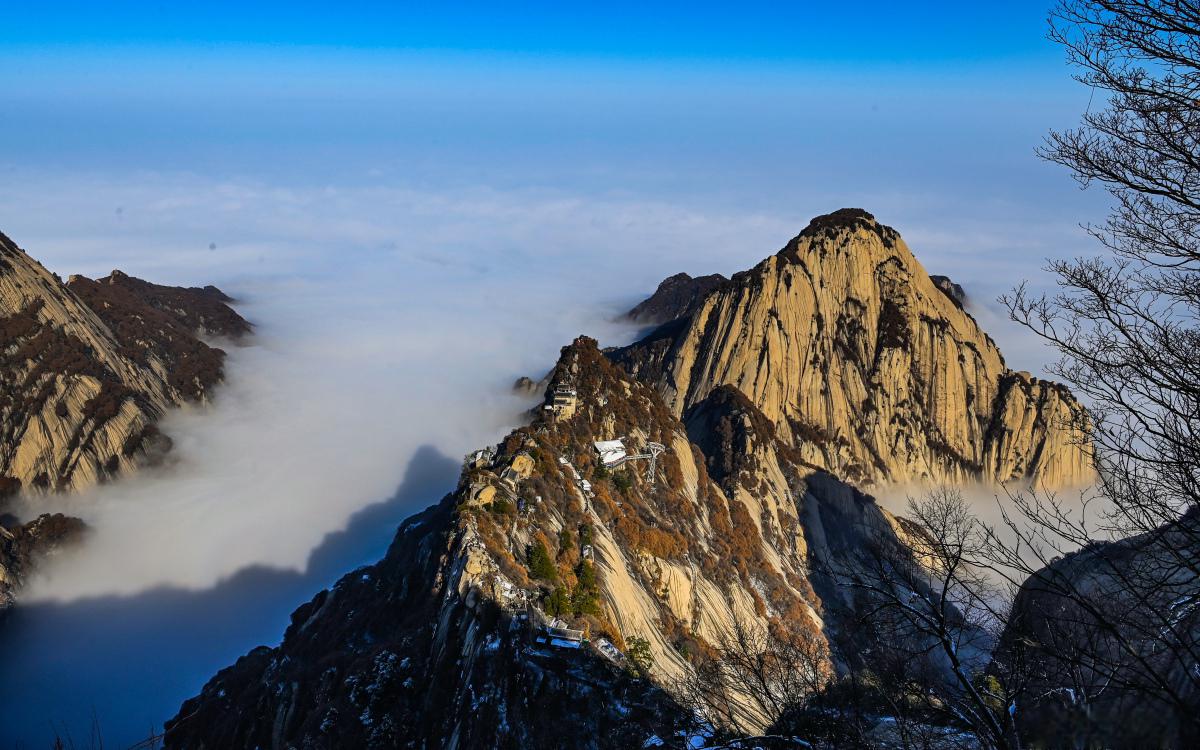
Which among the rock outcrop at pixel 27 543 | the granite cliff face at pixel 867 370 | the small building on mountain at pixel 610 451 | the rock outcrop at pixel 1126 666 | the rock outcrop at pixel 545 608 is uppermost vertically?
the granite cliff face at pixel 867 370

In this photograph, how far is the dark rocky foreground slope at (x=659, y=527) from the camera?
21.3 m

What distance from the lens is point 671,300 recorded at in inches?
7052

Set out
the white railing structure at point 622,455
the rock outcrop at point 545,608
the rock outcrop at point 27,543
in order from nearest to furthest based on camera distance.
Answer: the rock outcrop at point 545,608
the white railing structure at point 622,455
the rock outcrop at point 27,543

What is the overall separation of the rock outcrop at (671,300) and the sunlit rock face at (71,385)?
299ft

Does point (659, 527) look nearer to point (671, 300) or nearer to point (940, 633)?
point (940, 633)

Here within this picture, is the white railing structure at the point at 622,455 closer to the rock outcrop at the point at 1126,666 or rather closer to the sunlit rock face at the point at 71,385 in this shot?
the rock outcrop at the point at 1126,666

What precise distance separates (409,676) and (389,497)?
248 ft

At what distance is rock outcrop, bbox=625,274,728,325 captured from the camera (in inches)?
6708

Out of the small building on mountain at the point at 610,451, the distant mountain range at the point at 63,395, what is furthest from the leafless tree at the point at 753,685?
the distant mountain range at the point at 63,395

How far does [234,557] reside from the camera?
82438 millimetres

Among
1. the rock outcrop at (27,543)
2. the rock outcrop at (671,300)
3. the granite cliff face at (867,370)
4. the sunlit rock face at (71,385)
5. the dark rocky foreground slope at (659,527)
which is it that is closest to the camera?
the dark rocky foreground slope at (659,527)

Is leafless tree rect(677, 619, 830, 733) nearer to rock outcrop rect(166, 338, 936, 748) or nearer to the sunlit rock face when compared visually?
rock outcrop rect(166, 338, 936, 748)

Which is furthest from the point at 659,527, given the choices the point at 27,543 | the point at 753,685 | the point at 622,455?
the point at 27,543

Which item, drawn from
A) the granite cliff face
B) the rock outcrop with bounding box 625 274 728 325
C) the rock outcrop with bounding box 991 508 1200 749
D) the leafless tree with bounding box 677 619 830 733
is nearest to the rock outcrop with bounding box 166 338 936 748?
the leafless tree with bounding box 677 619 830 733
